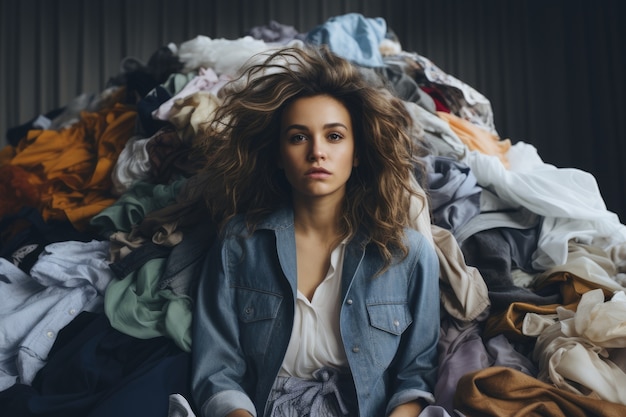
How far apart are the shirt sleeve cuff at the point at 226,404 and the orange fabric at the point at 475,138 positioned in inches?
48.6

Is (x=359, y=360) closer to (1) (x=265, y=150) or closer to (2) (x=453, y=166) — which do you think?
(1) (x=265, y=150)

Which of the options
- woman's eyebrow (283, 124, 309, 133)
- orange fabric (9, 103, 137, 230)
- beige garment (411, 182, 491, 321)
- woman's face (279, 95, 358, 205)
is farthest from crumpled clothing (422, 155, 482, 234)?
orange fabric (9, 103, 137, 230)

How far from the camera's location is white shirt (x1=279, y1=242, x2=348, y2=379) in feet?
5.82

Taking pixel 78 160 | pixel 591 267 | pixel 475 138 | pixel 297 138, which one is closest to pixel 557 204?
pixel 591 267

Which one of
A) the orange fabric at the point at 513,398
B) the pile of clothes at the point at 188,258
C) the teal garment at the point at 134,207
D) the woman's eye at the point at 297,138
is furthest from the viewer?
the teal garment at the point at 134,207

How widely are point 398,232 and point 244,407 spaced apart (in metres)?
0.54

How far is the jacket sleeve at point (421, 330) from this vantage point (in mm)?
1763

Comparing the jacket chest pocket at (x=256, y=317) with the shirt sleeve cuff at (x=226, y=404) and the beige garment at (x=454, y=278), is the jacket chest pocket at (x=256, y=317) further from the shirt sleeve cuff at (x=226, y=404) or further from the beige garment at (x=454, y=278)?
the beige garment at (x=454, y=278)

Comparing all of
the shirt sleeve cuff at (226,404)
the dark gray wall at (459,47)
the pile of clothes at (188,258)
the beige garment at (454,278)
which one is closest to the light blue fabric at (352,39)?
the pile of clothes at (188,258)

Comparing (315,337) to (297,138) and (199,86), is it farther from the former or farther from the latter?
(199,86)

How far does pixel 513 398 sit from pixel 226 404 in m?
0.62

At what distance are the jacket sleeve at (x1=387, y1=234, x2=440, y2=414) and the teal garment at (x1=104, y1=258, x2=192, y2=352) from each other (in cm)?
52

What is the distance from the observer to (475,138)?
2586 mm

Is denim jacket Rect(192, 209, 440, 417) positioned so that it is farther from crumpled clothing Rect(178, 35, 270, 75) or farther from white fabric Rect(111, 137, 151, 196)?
crumpled clothing Rect(178, 35, 270, 75)
